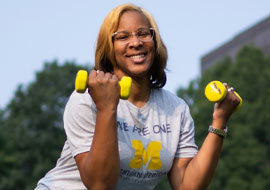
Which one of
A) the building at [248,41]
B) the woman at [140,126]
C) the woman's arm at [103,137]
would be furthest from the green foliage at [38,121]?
the woman's arm at [103,137]

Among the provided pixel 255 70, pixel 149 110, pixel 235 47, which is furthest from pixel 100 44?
pixel 235 47

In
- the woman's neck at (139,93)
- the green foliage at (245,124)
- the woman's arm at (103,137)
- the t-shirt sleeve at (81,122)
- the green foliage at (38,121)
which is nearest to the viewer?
the woman's arm at (103,137)

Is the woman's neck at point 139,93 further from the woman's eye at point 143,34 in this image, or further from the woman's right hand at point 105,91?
the woman's right hand at point 105,91

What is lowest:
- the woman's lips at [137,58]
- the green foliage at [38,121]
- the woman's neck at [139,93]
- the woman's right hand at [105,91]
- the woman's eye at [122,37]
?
the green foliage at [38,121]

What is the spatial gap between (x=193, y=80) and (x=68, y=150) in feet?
142

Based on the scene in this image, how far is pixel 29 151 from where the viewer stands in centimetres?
4044

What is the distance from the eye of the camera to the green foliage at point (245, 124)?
106 feet

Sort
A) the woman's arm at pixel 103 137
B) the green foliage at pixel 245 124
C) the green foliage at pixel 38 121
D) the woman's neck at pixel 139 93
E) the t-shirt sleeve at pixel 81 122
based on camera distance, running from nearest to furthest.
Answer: the woman's arm at pixel 103 137
the t-shirt sleeve at pixel 81 122
the woman's neck at pixel 139 93
the green foliage at pixel 245 124
the green foliage at pixel 38 121

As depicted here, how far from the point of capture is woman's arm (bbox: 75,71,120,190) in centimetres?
322

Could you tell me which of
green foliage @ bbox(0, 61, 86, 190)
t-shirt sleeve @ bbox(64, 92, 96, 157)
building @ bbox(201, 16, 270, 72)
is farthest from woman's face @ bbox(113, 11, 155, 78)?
building @ bbox(201, 16, 270, 72)

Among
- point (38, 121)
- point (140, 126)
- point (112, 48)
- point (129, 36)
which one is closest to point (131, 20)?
point (129, 36)

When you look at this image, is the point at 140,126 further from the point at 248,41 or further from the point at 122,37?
the point at 248,41

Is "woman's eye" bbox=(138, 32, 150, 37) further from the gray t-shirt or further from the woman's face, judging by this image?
the gray t-shirt

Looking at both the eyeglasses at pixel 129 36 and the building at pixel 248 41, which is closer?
the eyeglasses at pixel 129 36
